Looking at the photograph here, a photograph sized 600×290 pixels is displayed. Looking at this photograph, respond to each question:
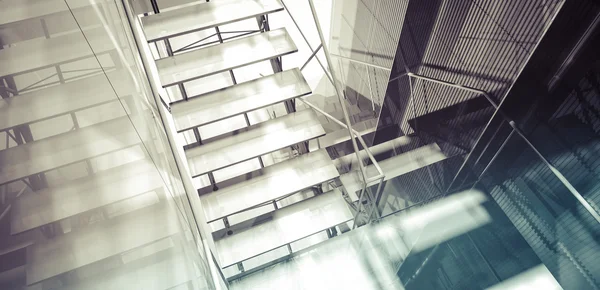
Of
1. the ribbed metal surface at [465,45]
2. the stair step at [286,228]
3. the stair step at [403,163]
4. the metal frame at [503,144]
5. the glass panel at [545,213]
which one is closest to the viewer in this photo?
the glass panel at [545,213]

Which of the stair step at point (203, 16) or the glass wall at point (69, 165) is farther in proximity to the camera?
the stair step at point (203, 16)

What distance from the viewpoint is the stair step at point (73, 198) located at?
385mm

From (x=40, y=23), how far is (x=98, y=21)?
43cm

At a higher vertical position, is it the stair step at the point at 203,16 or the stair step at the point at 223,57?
the stair step at the point at 203,16

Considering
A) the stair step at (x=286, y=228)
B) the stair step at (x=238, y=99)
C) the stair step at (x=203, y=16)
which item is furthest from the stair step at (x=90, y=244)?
the stair step at (x=286, y=228)

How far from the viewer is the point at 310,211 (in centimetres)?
267

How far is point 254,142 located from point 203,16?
74cm

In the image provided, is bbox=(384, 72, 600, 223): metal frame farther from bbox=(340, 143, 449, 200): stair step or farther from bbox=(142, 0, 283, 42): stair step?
bbox=(142, 0, 283, 42): stair step

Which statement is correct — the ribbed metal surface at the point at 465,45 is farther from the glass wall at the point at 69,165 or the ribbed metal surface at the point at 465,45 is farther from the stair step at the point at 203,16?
the glass wall at the point at 69,165

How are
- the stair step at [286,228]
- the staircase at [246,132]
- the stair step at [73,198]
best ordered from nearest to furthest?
the stair step at [73,198] → the staircase at [246,132] → the stair step at [286,228]

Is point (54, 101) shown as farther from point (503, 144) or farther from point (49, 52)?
point (503, 144)

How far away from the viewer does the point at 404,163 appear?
3240 mm

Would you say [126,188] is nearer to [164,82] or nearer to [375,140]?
[164,82]

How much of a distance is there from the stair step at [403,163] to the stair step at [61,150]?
2445mm
